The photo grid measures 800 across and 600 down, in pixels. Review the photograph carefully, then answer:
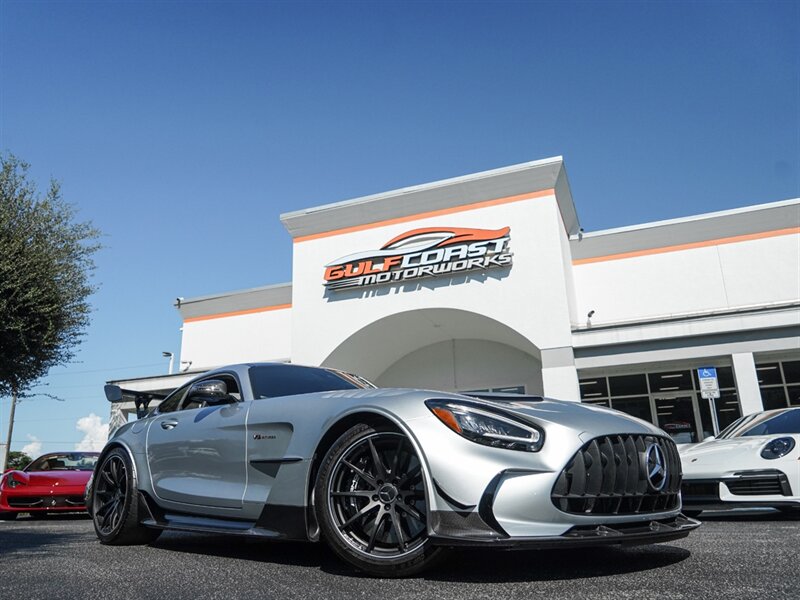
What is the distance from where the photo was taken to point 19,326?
29.3 feet

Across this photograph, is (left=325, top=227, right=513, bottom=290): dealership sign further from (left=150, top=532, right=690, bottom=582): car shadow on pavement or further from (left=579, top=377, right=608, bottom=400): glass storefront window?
(left=150, top=532, right=690, bottom=582): car shadow on pavement

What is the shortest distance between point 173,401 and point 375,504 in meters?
2.66

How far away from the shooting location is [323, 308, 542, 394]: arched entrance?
18344 mm

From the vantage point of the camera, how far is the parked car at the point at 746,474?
19.7ft

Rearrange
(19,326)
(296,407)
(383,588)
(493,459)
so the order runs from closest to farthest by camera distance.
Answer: (383,588), (493,459), (296,407), (19,326)

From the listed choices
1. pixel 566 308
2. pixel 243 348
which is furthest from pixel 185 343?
pixel 566 308

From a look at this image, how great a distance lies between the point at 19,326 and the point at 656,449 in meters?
8.84

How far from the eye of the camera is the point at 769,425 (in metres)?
6.84

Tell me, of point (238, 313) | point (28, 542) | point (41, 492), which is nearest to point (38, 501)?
point (41, 492)

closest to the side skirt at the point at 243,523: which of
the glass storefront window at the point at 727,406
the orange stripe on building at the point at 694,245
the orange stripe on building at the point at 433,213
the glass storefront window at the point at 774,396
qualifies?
the orange stripe on building at the point at 433,213

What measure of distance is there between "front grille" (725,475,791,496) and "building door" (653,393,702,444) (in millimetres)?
12810

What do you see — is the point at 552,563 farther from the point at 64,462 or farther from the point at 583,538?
the point at 64,462

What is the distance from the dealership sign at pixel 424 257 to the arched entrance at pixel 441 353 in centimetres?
119

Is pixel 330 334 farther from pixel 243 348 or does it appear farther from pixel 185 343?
pixel 185 343
